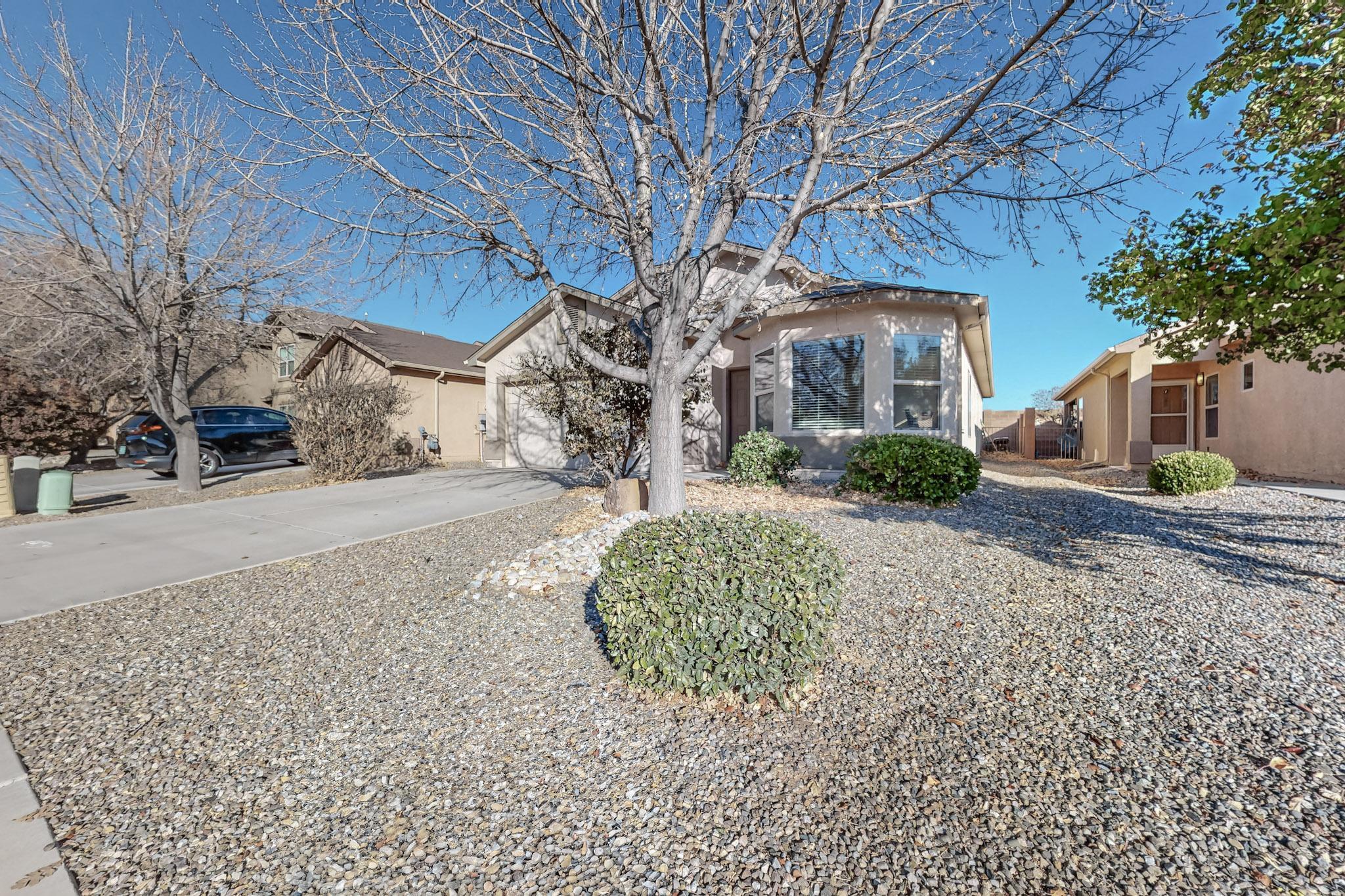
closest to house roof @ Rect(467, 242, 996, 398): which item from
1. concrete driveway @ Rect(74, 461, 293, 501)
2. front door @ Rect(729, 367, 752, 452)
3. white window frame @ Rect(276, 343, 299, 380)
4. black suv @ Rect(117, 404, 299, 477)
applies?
front door @ Rect(729, 367, 752, 452)

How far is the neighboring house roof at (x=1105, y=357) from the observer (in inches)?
526

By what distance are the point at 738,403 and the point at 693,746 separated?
1039 cm

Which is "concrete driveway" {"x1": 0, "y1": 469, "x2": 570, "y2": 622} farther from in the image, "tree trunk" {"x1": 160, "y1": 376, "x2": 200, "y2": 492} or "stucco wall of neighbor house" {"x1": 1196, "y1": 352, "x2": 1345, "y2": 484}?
"stucco wall of neighbor house" {"x1": 1196, "y1": 352, "x2": 1345, "y2": 484}

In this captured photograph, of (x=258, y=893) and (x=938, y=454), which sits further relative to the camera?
(x=938, y=454)

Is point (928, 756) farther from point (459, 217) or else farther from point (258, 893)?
point (459, 217)

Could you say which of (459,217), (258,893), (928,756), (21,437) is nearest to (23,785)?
(258,893)

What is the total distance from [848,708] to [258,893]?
2390 millimetres

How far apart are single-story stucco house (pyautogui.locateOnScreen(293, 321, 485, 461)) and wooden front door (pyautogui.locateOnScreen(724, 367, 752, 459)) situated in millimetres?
7475

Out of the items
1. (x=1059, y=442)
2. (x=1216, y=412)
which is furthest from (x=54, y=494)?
(x=1059, y=442)

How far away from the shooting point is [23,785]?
209 centimetres

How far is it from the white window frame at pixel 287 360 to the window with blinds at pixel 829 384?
17.8 meters

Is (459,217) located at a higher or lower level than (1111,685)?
higher

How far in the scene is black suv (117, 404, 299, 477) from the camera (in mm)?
11109

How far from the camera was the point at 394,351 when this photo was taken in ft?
52.1
